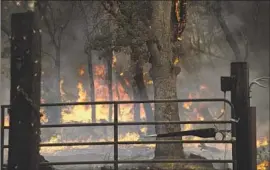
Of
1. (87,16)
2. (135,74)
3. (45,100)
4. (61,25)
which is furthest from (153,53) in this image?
(45,100)

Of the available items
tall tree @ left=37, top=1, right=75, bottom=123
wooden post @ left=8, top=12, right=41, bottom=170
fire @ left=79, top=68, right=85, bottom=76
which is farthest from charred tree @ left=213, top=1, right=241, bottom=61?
wooden post @ left=8, top=12, right=41, bottom=170

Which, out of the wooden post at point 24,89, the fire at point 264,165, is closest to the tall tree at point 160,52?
the fire at point 264,165

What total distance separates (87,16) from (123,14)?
15.9 metres

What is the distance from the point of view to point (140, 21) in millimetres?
12703

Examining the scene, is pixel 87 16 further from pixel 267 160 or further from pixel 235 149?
pixel 235 149

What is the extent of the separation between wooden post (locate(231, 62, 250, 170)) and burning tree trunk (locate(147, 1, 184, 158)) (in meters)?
5.40

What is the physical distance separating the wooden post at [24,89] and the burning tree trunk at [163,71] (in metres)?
7.72

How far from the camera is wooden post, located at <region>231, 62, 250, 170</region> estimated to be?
19.7 feet

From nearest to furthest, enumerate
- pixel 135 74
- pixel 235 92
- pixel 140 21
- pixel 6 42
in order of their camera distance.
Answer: pixel 235 92 < pixel 140 21 < pixel 135 74 < pixel 6 42

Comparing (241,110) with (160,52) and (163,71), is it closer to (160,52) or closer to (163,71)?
(163,71)

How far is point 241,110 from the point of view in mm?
6043

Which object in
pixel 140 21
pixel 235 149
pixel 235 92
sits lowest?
pixel 235 149

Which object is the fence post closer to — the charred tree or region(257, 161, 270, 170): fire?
region(257, 161, 270, 170): fire

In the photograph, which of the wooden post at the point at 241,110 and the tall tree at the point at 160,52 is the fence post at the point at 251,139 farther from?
the tall tree at the point at 160,52
